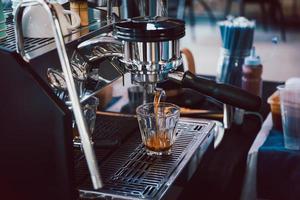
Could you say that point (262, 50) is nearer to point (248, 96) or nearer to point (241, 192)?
point (241, 192)

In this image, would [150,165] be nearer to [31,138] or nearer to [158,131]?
[158,131]

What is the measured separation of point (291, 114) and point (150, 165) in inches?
16.5

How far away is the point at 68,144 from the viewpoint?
77 cm

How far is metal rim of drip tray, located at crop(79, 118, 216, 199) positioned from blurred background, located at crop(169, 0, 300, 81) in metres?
2.41

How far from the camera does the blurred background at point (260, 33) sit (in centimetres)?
384

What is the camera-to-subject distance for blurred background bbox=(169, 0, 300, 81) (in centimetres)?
384

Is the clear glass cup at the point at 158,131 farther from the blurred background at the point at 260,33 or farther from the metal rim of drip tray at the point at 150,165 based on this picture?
the blurred background at the point at 260,33

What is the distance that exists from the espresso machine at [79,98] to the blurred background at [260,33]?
101 inches

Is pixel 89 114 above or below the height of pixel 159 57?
below

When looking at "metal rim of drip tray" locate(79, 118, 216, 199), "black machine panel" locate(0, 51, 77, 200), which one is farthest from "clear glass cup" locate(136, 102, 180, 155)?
"black machine panel" locate(0, 51, 77, 200)

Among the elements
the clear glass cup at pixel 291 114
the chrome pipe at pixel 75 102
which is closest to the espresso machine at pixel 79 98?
the chrome pipe at pixel 75 102

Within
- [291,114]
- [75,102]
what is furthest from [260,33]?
[75,102]

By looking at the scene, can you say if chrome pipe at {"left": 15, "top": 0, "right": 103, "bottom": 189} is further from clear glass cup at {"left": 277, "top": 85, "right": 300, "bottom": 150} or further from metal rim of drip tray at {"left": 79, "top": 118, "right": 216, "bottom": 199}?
clear glass cup at {"left": 277, "top": 85, "right": 300, "bottom": 150}

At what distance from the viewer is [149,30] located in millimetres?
788
